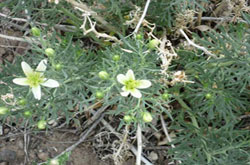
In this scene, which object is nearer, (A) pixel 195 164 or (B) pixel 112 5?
(A) pixel 195 164

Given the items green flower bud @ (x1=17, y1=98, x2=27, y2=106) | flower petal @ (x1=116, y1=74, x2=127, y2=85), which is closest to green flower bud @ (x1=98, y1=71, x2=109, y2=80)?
flower petal @ (x1=116, y1=74, x2=127, y2=85)

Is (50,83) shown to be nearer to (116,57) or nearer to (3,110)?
(3,110)

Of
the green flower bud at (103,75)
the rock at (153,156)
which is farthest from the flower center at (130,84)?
the rock at (153,156)

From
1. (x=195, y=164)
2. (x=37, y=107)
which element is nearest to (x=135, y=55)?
(x=37, y=107)

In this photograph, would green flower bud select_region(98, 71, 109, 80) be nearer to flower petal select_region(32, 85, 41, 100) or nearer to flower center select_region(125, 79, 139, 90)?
flower center select_region(125, 79, 139, 90)

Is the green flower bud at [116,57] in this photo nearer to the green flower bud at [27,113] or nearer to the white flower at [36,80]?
the white flower at [36,80]

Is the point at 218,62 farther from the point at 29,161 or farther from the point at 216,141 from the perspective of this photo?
the point at 29,161

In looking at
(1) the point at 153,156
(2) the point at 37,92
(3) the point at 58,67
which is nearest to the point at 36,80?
(2) the point at 37,92
